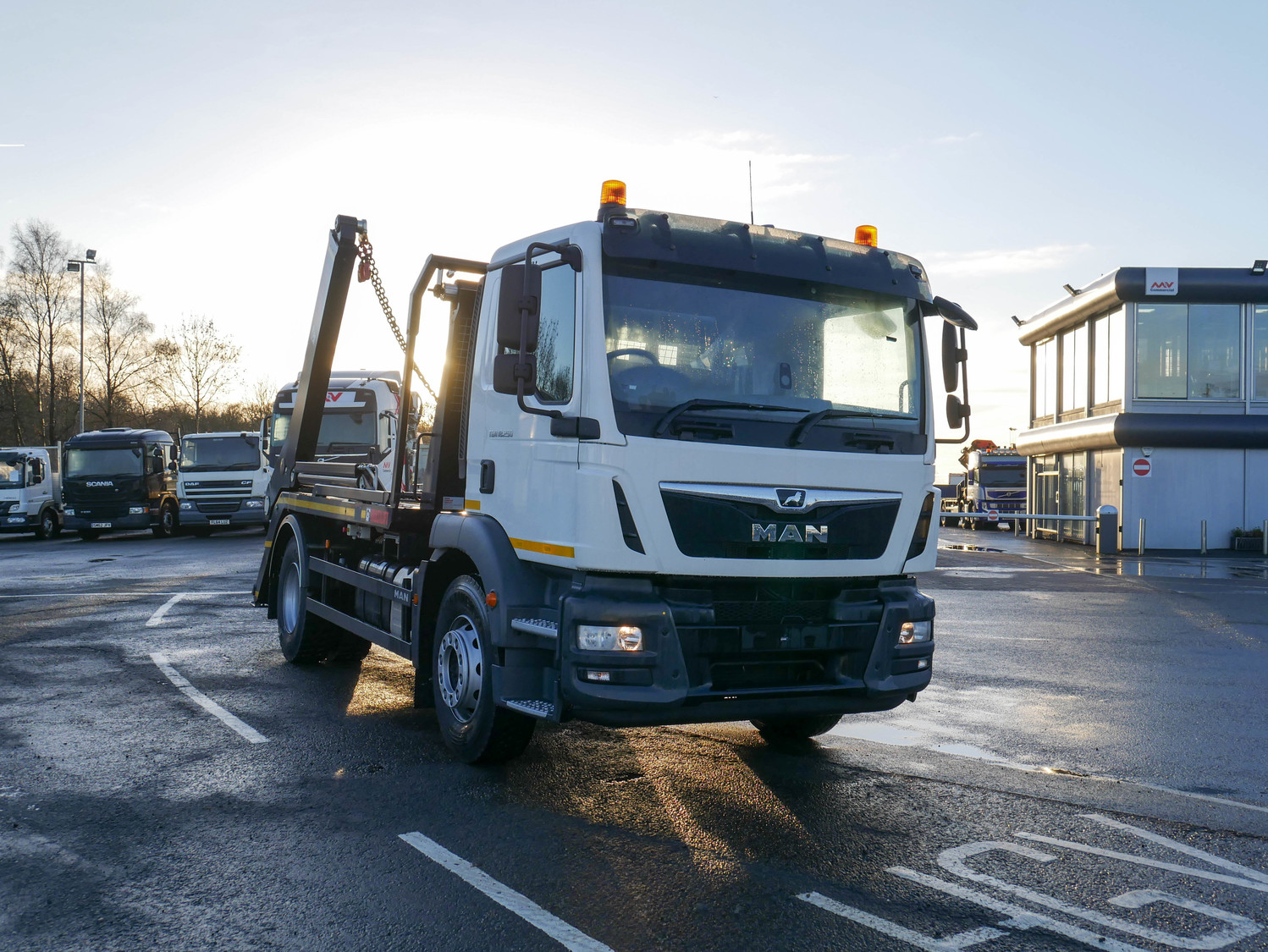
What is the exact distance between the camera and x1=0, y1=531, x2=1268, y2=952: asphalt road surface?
3.73 m

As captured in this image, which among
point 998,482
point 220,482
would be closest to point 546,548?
point 220,482

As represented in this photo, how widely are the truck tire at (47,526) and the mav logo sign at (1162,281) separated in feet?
98.2

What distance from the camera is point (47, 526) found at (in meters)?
29.6

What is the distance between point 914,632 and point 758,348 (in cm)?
167

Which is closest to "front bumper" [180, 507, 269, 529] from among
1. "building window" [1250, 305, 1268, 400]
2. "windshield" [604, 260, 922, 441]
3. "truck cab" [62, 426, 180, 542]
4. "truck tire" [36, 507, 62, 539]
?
"truck cab" [62, 426, 180, 542]

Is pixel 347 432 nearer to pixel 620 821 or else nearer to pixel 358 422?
pixel 358 422

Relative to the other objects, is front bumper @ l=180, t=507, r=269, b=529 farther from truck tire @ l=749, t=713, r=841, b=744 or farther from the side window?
the side window

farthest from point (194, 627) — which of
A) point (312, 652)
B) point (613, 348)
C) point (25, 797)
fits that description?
point (613, 348)

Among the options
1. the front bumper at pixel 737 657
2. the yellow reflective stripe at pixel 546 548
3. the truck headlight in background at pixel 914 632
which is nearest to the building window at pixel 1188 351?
the truck headlight in background at pixel 914 632

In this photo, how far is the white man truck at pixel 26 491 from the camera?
28312mm

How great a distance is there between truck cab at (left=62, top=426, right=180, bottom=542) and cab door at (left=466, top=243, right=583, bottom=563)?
2483 centimetres

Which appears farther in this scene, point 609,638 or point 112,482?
point 112,482

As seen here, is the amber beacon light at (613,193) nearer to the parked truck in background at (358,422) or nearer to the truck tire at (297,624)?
the parked truck in background at (358,422)

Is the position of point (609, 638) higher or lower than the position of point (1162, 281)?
lower
